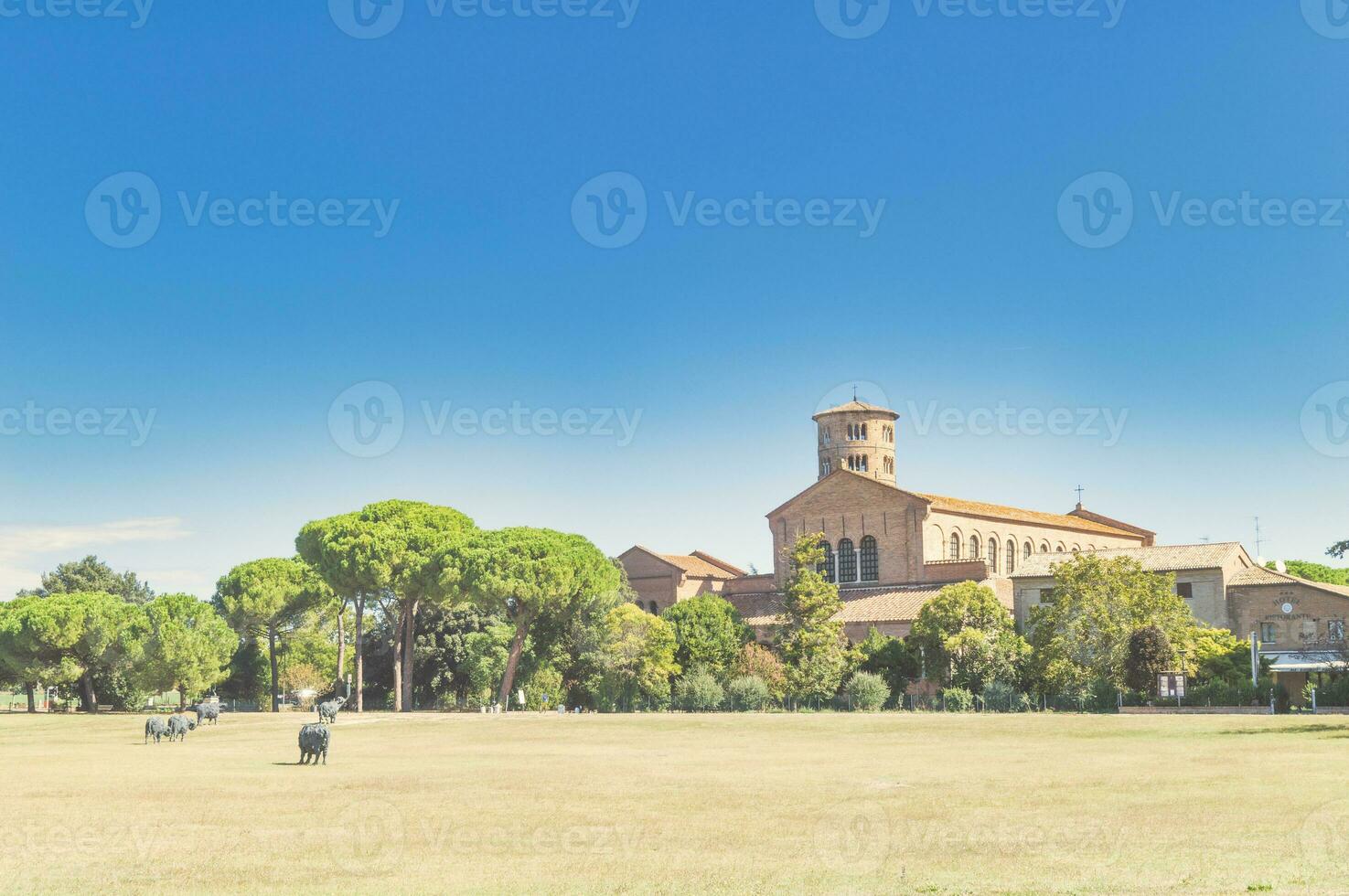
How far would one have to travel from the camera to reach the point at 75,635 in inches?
2485

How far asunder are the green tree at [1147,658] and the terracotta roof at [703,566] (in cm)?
3314

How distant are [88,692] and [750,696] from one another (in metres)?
36.5

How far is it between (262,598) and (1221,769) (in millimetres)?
55887

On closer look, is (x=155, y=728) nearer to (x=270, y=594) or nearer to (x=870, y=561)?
(x=270, y=594)

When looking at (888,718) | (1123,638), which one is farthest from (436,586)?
(1123,638)

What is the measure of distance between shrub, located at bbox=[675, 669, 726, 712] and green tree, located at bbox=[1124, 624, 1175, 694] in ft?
59.0

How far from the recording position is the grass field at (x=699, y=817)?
13.4 m

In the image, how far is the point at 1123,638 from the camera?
50625mm

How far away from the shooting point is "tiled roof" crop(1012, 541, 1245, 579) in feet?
206

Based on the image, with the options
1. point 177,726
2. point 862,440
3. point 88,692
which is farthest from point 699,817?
point 862,440

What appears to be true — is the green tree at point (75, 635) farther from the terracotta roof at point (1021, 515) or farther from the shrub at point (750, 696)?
the terracotta roof at point (1021, 515)

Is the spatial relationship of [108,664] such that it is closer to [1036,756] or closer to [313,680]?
[313,680]

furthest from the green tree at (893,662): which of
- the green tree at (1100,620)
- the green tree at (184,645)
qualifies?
the green tree at (184,645)

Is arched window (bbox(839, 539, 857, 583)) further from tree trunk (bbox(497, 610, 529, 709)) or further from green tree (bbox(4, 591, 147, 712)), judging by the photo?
green tree (bbox(4, 591, 147, 712))
